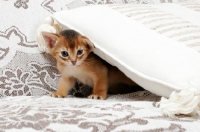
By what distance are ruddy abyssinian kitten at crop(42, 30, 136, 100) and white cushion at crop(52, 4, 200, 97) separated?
47 millimetres

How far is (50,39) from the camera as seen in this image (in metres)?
1.32

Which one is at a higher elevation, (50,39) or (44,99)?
(50,39)

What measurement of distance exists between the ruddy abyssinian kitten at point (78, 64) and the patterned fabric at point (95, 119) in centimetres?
34

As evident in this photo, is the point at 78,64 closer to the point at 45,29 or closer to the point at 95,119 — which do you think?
the point at 45,29

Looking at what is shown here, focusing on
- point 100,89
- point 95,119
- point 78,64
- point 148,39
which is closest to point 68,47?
point 78,64

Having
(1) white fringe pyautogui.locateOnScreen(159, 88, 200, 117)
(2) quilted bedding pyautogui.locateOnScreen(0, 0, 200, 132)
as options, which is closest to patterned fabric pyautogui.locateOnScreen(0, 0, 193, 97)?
(2) quilted bedding pyautogui.locateOnScreen(0, 0, 200, 132)

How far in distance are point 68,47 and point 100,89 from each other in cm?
18

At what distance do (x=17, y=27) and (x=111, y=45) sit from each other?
0.45 metres

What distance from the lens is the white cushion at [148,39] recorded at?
3.12 ft

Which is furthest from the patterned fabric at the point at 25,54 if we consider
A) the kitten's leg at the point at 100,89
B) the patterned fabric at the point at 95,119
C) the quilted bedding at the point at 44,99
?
the patterned fabric at the point at 95,119

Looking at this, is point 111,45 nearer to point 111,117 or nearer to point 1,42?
point 111,117

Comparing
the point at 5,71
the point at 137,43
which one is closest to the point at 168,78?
the point at 137,43

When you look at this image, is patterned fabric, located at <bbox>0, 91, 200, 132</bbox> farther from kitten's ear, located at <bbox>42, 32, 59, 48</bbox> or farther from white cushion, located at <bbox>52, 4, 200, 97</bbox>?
kitten's ear, located at <bbox>42, 32, 59, 48</bbox>

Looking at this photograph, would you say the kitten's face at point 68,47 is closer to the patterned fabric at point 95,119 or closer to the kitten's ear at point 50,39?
the kitten's ear at point 50,39
